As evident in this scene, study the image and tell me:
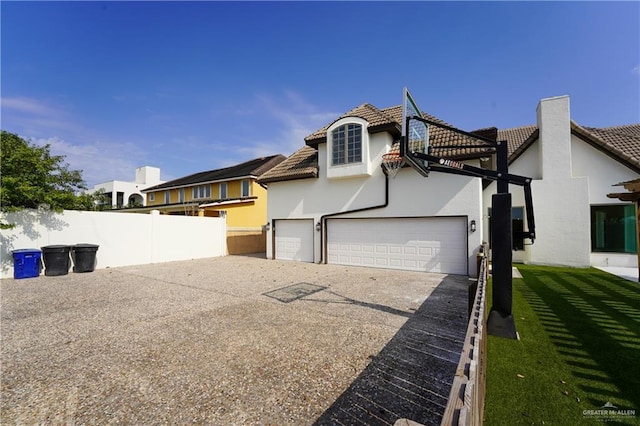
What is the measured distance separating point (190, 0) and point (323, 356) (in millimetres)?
12437

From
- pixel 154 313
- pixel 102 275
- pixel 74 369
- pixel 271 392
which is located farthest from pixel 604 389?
pixel 102 275

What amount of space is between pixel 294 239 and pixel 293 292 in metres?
6.37

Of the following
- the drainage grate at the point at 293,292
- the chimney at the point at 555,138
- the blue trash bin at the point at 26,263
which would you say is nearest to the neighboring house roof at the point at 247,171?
the blue trash bin at the point at 26,263

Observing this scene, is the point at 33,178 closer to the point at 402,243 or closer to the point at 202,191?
the point at 402,243

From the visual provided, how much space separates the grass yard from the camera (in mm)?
2698

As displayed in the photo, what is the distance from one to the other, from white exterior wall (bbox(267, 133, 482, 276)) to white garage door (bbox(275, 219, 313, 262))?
1.29 feet

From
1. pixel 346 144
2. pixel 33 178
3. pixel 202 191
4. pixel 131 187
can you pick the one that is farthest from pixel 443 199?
pixel 131 187

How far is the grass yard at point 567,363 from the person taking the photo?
2.70 metres

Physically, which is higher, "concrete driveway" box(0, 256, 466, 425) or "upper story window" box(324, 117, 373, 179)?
"upper story window" box(324, 117, 373, 179)

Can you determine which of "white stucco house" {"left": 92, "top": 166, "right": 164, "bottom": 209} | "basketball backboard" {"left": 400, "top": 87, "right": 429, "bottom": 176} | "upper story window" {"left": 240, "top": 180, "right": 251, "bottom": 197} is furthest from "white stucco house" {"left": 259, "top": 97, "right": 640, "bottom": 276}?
"white stucco house" {"left": 92, "top": 166, "right": 164, "bottom": 209}

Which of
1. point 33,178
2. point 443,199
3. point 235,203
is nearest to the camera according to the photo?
point 33,178

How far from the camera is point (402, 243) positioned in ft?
35.1

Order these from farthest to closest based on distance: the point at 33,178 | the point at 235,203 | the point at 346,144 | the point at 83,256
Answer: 1. the point at 235,203
2. the point at 346,144
3. the point at 83,256
4. the point at 33,178

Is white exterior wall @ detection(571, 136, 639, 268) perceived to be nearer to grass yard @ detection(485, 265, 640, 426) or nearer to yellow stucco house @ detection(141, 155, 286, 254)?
grass yard @ detection(485, 265, 640, 426)
